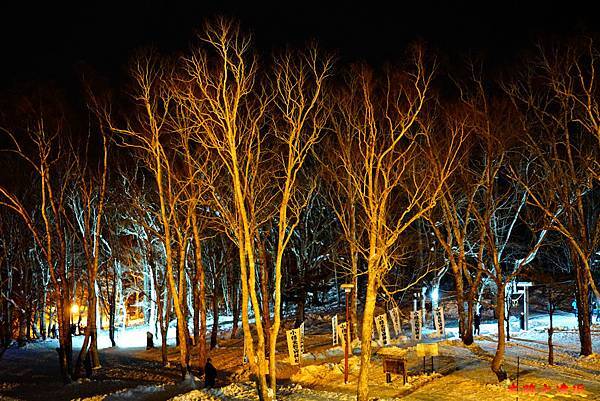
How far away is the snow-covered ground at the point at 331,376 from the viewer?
13.3 meters

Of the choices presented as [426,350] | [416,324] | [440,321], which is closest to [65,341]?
[426,350]

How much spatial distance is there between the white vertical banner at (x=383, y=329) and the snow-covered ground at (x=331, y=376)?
54 centimetres

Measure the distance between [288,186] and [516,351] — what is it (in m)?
12.7

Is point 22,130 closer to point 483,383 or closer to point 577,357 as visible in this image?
point 483,383

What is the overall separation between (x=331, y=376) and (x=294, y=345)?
2687 mm

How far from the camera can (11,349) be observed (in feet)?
88.4

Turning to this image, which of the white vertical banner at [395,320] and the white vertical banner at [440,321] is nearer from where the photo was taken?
the white vertical banner at [395,320]

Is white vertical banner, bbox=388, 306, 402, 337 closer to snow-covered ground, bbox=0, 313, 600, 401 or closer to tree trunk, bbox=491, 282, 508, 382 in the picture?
snow-covered ground, bbox=0, 313, 600, 401

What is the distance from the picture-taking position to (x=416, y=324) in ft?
72.4

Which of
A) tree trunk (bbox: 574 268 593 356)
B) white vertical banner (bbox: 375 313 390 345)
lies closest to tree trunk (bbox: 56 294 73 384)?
white vertical banner (bbox: 375 313 390 345)

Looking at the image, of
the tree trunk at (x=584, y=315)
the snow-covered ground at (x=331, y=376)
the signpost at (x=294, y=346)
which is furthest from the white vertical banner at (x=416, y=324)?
the tree trunk at (x=584, y=315)

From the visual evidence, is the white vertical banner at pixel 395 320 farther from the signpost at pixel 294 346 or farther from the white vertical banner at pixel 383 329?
the signpost at pixel 294 346

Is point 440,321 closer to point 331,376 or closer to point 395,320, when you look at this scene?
point 395,320

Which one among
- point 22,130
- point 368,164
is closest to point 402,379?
point 368,164
